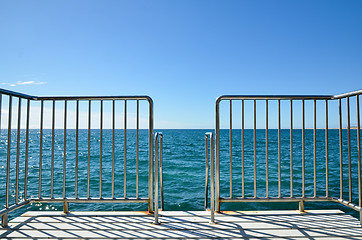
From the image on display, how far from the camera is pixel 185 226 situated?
189cm

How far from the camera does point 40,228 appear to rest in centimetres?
187

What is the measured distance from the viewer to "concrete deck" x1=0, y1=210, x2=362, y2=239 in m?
1.74

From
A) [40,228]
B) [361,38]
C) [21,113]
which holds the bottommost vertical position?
[40,228]

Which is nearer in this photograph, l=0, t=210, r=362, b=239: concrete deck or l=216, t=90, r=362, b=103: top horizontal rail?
l=0, t=210, r=362, b=239: concrete deck

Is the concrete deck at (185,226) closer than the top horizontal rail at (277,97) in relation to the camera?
Yes

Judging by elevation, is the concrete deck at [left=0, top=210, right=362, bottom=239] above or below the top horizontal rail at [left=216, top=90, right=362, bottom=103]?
below

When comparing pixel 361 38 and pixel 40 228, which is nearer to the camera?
pixel 40 228

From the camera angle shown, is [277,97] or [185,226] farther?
[277,97]

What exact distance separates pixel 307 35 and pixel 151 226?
82.2 ft

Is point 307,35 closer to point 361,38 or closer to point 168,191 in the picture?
point 361,38

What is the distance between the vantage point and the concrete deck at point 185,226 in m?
1.74

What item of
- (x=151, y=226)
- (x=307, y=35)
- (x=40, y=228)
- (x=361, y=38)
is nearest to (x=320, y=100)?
(x=151, y=226)

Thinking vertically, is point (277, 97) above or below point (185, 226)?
above

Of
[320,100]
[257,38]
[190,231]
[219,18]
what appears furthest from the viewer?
[257,38]
